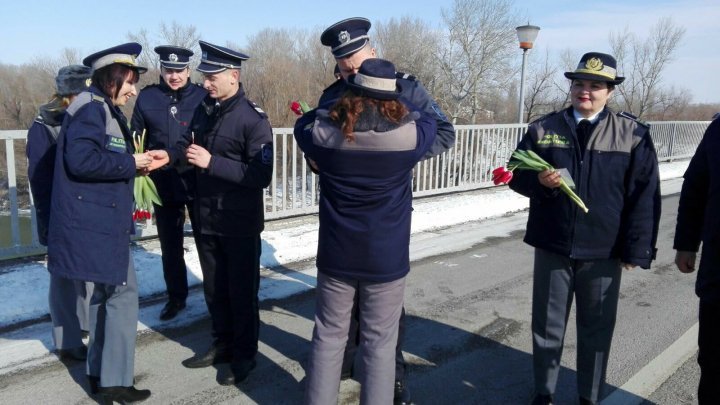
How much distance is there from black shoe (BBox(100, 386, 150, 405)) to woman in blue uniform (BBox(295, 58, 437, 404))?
1.15 meters

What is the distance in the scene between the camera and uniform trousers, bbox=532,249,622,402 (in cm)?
321

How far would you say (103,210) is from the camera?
10.0ft

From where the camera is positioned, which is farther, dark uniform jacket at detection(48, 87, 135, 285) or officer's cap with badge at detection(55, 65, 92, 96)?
officer's cap with badge at detection(55, 65, 92, 96)

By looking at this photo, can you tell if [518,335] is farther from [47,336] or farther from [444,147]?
[47,336]

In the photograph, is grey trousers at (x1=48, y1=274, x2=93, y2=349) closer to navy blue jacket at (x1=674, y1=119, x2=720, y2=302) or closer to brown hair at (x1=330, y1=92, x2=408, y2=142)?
brown hair at (x1=330, y1=92, x2=408, y2=142)

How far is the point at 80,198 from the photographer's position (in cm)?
299

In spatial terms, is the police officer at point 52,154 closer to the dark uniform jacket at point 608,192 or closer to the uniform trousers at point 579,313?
the uniform trousers at point 579,313

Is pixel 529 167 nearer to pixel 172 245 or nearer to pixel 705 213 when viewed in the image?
pixel 705 213

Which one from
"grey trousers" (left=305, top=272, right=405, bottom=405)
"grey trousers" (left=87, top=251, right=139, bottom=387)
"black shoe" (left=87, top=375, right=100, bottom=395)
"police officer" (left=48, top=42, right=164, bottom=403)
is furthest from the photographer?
"black shoe" (left=87, top=375, right=100, bottom=395)

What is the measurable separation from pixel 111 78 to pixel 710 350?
11.0ft

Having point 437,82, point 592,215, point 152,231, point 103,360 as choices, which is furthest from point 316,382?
point 437,82

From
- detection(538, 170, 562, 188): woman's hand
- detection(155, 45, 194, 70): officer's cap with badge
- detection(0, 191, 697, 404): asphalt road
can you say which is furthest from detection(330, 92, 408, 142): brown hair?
detection(155, 45, 194, 70): officer's cap with badge

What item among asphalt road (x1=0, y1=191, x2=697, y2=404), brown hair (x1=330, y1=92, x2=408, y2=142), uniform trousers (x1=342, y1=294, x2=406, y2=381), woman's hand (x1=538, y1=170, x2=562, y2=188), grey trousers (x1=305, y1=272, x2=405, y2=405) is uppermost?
brown hair (x1=330, y1=92, x2=408, y2=142)

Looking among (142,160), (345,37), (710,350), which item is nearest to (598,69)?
(345,37)
